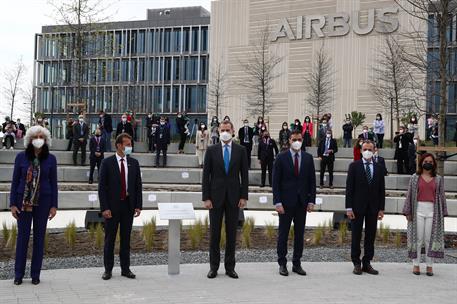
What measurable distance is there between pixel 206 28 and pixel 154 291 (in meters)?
69.8

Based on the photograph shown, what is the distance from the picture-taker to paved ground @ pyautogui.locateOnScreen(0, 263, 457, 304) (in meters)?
6.79

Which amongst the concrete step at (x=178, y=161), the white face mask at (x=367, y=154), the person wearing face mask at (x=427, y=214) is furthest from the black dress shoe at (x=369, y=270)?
the concrete step at (x=178, y=161)

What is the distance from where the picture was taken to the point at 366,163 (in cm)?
888

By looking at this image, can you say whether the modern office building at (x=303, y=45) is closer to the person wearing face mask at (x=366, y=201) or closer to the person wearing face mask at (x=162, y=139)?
the person wearing face mask at (x=162, y=139)

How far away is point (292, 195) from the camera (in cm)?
851

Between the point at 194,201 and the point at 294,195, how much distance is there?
9927 millimetres

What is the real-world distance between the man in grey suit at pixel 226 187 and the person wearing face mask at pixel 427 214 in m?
2.62

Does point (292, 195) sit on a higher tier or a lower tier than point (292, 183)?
lower

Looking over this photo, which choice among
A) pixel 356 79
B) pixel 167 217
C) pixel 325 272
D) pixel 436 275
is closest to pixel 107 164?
pixel 167 217

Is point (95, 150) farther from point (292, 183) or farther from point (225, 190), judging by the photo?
point (292, 183)

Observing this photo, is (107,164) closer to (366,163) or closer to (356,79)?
(366,163)

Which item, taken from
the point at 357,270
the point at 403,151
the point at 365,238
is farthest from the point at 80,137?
the point at 357,270

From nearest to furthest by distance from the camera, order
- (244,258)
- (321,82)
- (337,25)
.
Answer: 1. (244,258)
2. (321,82)
3. (337,25)

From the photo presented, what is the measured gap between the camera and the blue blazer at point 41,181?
7590mm
